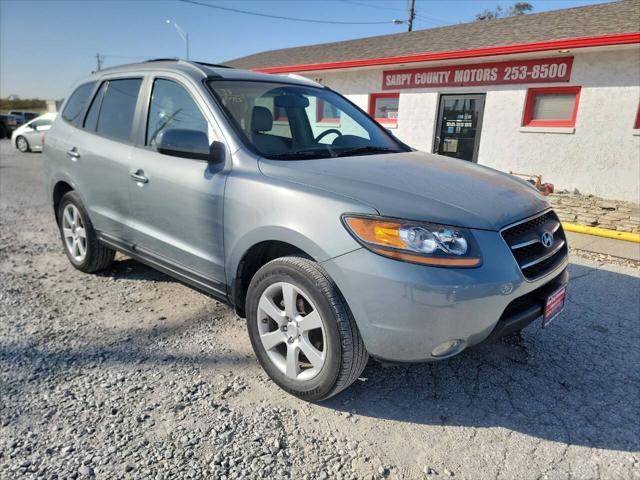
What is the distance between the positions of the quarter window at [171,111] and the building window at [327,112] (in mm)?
1031

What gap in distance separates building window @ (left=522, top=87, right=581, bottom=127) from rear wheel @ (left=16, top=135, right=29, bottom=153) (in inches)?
724

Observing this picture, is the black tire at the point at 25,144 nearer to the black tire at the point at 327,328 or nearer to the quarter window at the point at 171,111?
the quarter window at the point at 171,111

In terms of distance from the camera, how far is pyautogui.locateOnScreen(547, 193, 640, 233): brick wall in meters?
6.74

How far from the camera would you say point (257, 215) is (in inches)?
98.9

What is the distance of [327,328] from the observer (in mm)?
2248

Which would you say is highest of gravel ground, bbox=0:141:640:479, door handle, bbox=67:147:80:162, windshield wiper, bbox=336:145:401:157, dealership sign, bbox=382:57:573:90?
dealership sign, bbox=382:57:573:90

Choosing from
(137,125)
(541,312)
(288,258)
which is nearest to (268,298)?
(288,258)

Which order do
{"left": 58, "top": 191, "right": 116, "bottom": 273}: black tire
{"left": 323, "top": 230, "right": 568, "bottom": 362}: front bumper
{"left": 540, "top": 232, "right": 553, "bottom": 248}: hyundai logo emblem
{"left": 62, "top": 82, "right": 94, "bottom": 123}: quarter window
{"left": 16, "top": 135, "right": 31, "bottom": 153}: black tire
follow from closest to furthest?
{"left": 323, "top": 230, "right": 568, "bottom": 362}: front bumper
{"left": 540, "top": 232, "right": 553, "bottom": 248}: hyundai logo emblem
{"left": 58, "top": 191, "right": 116, "bottom": 273}: black tire
{"left": 62, "top": 82, "right": 94, "bottom": 123}: quarter window
{"left": 16, "top": 135, "right": 31, "bottom": 153}: black tire

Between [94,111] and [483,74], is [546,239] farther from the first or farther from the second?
[483,74]

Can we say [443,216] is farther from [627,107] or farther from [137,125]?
[627,107]

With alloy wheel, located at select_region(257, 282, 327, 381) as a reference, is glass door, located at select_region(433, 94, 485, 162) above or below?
above

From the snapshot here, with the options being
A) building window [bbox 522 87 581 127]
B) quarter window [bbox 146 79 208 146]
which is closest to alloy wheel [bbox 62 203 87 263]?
quarter window [bbox 146 79 208 146]

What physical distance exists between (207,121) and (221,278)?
103 cm

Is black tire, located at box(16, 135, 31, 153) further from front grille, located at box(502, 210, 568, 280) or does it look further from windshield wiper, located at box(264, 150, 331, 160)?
front grille, located at box(502, 210, 568, 280)
